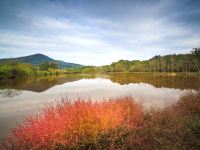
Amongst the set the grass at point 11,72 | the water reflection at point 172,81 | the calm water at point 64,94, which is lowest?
the water reflection at point 172,81

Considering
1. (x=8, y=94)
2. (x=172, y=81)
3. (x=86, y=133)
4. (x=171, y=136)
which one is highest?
(x=86, y=133)

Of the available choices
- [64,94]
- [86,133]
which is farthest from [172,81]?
[86,133]

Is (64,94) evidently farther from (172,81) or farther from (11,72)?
(11,72)

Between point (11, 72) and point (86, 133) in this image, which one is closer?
point (86, 133)

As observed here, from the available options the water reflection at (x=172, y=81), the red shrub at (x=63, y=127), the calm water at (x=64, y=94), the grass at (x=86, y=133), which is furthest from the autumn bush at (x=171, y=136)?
the water reflection at (x=172, y=81)

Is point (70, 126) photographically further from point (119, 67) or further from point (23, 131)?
point (119, 67)

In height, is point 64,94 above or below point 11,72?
below

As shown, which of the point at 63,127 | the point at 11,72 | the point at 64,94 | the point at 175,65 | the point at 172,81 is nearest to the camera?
the point at 63,127

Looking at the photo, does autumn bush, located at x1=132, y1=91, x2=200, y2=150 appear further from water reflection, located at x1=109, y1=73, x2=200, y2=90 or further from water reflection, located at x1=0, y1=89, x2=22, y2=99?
water reflection, located at x1=0, y1=89, x2=22, y2=99

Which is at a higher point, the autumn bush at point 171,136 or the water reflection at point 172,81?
the autumn bush at point 171,136

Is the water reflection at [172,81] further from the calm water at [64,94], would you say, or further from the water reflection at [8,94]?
the water reflection at [8,94]

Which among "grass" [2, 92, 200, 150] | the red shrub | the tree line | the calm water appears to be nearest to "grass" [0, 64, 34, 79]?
the calm water

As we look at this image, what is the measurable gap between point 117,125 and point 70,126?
7.43 feet

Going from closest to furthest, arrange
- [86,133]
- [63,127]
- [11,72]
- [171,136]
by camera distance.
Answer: [63,127]
[86,133]
[171,136]
[11,72]
